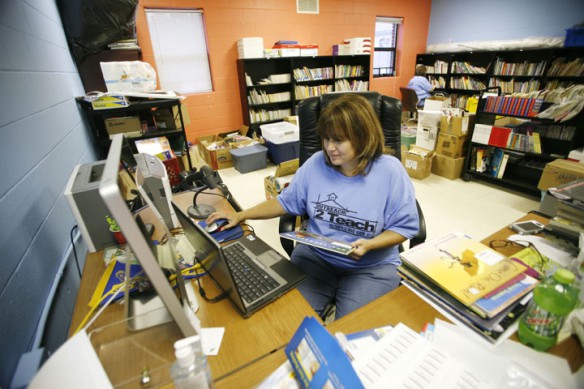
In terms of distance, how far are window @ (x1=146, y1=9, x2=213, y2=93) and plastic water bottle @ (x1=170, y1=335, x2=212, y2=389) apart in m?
4.73

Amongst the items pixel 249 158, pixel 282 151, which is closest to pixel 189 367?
pixel 249 158

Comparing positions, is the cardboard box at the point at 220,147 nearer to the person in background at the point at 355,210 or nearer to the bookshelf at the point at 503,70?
the person in background at the point at 355,210

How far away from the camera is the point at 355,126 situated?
1191mm

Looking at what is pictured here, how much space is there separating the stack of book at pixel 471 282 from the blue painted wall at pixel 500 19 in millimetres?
Result: 6229

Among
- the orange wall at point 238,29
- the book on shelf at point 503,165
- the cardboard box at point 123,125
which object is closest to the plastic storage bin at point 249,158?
the orange wall at point 238,29

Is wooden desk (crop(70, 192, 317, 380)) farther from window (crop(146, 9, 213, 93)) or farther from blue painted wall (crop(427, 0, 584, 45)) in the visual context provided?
blue painted wall (crop(427, 0, 584, 45))

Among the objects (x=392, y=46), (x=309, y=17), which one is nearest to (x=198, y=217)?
(x=309, y=17)

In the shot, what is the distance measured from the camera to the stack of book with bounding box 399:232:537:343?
77 cm

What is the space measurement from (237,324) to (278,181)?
6.68 feet

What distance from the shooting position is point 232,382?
0.69m

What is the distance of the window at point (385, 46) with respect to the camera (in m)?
6.27

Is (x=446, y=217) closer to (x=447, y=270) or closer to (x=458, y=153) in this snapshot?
(x=458, y=153)

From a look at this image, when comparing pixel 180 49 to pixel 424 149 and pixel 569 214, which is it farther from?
pixel 569 214

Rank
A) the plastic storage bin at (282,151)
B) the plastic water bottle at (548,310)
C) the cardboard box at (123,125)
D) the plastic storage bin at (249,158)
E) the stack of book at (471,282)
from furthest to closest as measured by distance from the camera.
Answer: the plastic storage bin at (282,151) → the plastic storage bin at (249,158) → the cardboard box at (123,125) → the stack of book at (471,282) → the plastic water bottle at (548,310)
